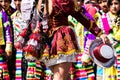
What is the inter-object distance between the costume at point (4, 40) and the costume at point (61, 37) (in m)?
3.23

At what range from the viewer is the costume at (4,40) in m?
8.09

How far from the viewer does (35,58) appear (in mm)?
4883

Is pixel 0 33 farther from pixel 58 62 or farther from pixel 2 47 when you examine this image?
pixel 58 62

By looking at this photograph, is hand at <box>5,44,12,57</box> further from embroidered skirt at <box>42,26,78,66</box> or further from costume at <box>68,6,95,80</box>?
embroidered skirt at <box>42,26,78,66</box>

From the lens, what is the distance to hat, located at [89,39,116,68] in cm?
482

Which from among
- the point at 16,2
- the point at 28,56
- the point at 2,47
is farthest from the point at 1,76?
the point at 28,56

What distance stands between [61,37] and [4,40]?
133 inches

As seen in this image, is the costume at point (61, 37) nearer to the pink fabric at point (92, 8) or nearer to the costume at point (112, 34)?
the costume at point (112, 34)

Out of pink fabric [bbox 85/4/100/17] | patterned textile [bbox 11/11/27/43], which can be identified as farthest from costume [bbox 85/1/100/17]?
patterned textile [bbox 11/11/27/43]

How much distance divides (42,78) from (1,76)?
29.2 inches

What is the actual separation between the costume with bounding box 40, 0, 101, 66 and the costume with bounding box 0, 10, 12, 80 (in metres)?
3.23

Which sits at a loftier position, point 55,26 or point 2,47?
point 55,26

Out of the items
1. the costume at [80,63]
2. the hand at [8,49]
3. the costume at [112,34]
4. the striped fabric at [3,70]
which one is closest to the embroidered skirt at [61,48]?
the costume at [112,34]

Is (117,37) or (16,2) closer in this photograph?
(117,37)
